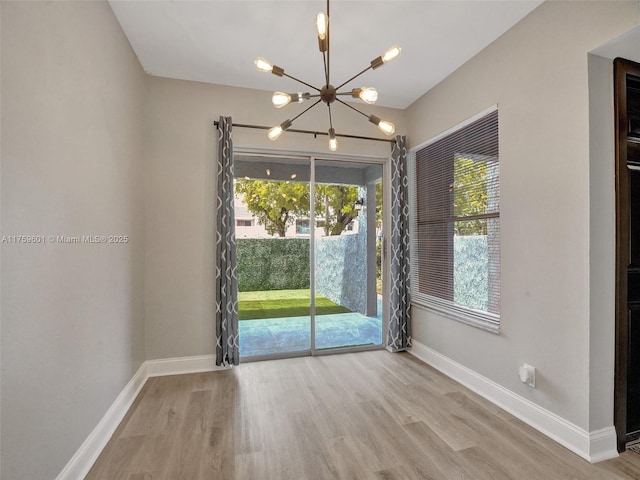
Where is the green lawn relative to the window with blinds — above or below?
below

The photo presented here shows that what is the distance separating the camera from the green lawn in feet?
10.8

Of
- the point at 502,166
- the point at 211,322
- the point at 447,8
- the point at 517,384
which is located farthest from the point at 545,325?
the point at 211,322

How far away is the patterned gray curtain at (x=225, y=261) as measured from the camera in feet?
9.64

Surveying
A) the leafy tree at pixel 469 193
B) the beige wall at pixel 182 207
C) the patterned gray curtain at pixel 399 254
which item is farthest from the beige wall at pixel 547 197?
the beige wall at pixel 182 207

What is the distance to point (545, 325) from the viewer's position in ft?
6.61

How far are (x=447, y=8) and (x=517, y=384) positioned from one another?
2763 millimetres

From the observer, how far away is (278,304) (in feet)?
11.2

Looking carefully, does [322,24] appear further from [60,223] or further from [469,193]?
[469,193]

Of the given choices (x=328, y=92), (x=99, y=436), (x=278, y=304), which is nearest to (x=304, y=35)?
(x=328, y=92)

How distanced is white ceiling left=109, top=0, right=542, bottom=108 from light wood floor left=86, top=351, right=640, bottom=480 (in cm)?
292

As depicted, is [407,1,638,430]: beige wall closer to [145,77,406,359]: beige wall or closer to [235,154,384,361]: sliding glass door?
[235,154,384,361]: sliding glass door

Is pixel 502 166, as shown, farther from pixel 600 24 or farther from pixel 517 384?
pixel 517 384

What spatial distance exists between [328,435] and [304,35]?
2.96 m

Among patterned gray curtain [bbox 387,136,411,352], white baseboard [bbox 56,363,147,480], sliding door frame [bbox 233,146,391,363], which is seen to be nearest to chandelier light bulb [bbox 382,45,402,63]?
sliding door frame [bbox 233,146,391,363]
